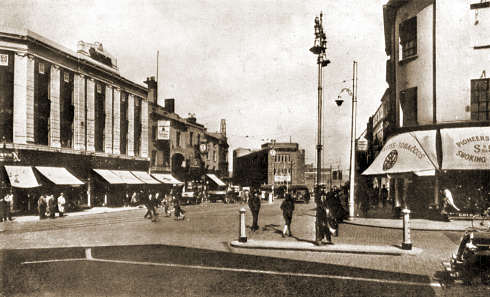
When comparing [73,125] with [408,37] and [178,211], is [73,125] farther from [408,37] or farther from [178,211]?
[408,37]

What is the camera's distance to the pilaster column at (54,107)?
3042 cm

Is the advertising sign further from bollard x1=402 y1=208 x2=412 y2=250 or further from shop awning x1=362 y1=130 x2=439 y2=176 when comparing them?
bollard x1=402 y1=208 x2=412 y2=250

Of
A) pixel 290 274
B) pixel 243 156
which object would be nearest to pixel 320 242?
pixel 290 274

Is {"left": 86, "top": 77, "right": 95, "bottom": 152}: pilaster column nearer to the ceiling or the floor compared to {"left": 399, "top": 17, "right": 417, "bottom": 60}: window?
nearer to the floor

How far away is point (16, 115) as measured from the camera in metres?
27.4

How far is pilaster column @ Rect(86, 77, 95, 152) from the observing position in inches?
1383

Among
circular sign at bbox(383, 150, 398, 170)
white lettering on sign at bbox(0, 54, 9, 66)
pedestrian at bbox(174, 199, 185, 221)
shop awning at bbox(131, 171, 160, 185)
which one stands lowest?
pedestrian at bbox(174, 199, 185, 221)

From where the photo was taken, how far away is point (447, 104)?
69.6 feet

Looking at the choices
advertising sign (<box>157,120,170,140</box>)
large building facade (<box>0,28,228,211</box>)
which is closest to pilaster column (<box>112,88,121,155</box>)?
large building facade (<box>0,28,228,211</box>)

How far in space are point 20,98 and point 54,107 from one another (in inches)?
132

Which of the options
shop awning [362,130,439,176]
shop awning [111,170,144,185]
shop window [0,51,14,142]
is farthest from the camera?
shop awning [111,170,144,185]

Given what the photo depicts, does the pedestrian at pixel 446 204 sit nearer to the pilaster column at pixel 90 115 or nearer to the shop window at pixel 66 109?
the shop window at pixel 66 109

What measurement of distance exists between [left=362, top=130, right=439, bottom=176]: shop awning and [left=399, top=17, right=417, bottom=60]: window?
4.48 metres

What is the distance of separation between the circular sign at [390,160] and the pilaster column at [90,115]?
23.3 metres
